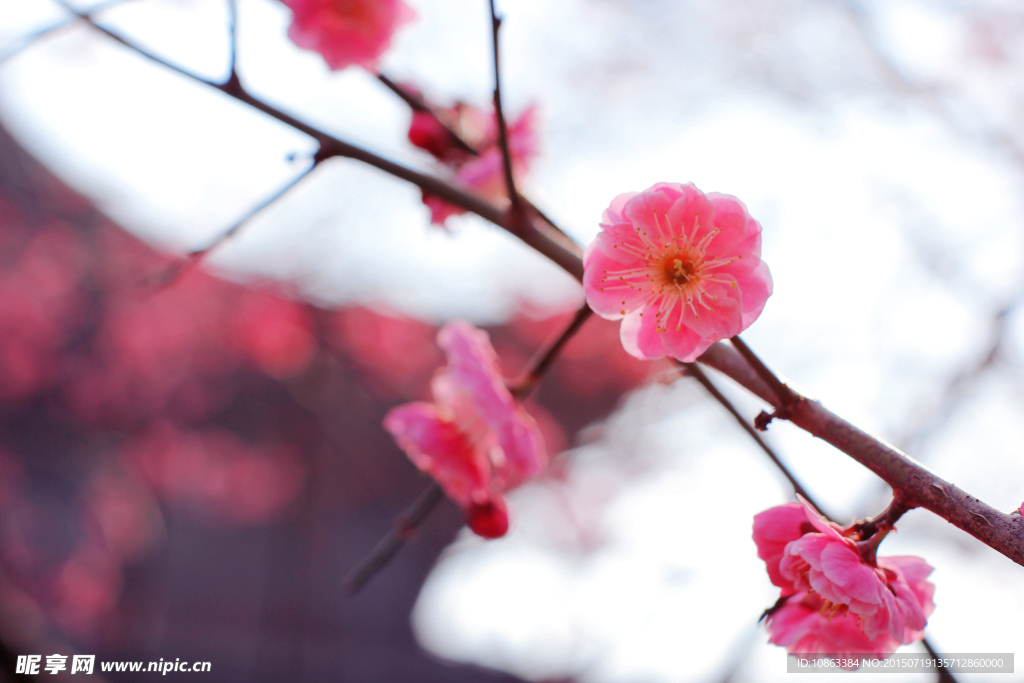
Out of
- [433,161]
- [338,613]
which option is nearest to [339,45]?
[433,161]

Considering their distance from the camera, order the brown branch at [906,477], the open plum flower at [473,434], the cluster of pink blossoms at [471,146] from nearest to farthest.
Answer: the brown branch at [906,477], the open plum flower at [473,434], the cluster of pink blossoms at [471,146]

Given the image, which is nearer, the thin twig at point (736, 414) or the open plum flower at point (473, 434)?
the thin twig at point (736, 414)

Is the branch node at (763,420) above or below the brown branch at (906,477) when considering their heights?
below

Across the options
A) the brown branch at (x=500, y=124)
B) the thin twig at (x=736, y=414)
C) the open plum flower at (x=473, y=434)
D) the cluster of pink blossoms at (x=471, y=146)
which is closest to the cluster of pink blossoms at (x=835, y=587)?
the thin twig at (x=736, y=414)

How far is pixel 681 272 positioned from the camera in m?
0.74

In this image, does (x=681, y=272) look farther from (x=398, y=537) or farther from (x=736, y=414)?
(x=398, y=537)

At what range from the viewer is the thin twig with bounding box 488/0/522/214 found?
66 centimetres

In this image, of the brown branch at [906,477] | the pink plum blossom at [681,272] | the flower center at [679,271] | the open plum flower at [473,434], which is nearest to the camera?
the brown branch at [906,477]

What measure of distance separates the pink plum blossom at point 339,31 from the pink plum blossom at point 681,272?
2.50ft

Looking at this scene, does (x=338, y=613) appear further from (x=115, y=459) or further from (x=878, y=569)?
(x=878, y=569)

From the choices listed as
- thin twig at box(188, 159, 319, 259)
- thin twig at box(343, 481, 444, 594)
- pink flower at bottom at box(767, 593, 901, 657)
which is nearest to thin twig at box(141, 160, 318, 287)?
thin twig at box(188, 159, 319, 259)

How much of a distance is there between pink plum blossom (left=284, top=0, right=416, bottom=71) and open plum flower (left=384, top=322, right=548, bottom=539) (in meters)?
0.59

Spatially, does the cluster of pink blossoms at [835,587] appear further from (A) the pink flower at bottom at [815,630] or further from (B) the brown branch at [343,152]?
(B) the brown branch at [343,152]

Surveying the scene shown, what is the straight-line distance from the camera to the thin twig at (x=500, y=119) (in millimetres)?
663
